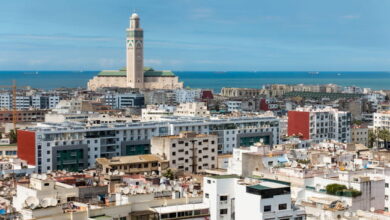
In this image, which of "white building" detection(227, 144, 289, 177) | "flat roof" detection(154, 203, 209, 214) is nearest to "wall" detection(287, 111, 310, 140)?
"white building" detection(227, 144, 289, 177)

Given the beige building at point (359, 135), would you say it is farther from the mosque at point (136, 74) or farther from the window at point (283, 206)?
the mosque at point (136, 74)

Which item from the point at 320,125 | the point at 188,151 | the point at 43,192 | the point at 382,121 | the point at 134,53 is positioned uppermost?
the point at 134,53

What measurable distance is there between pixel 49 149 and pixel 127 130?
650 cm

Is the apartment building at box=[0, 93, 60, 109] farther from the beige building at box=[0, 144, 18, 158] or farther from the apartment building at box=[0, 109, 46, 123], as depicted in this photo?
the beige building at box=[0, 144, 18, 158]

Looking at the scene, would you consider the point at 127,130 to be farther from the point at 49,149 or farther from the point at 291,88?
the point at 291,88

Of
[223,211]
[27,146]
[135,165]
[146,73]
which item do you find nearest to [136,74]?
[146,73]

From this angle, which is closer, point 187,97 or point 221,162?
point 221,162

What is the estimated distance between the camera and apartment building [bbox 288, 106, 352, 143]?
5422 cm

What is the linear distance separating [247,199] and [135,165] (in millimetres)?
18372

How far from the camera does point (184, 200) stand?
22.7 metres

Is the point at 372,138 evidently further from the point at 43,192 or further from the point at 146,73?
the point at 146,73

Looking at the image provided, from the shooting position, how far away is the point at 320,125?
2146 inches

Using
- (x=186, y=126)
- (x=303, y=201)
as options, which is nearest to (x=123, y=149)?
(x=186, y=126)

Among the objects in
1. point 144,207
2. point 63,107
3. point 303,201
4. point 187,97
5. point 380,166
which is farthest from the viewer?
point 187,97
